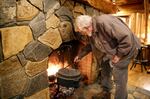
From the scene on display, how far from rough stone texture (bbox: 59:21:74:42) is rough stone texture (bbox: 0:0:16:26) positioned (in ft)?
2.82

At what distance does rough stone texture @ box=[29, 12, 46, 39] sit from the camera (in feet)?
8.14

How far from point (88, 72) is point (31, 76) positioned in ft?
5.20

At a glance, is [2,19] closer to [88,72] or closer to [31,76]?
[31,76]

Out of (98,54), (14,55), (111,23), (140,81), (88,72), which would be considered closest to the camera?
(14,55)

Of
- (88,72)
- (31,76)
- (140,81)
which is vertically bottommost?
→ (140,81)

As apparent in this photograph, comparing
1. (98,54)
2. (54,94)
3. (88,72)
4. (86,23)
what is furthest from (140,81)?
(86,23)

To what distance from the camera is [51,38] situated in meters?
2.79

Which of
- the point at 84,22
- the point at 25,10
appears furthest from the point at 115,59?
the point at 25,10

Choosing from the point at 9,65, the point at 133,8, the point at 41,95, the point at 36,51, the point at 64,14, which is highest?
the point at 133,8

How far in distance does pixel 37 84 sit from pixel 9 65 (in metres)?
0.61

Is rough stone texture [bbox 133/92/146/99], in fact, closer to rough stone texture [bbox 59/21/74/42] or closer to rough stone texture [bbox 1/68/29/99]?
rough stone texture [bbox 59/21/74/42]

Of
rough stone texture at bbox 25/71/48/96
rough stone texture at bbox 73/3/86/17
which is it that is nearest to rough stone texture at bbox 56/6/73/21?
rough stone texture at bbox 73/3/86/17

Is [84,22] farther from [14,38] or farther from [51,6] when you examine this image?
[14,38]

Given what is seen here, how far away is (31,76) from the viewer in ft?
8.68
